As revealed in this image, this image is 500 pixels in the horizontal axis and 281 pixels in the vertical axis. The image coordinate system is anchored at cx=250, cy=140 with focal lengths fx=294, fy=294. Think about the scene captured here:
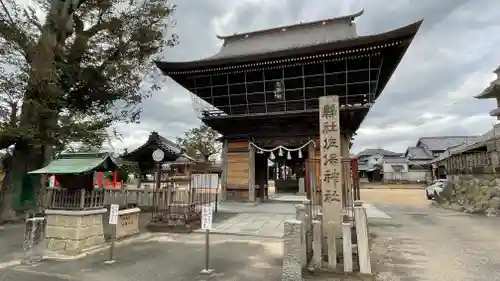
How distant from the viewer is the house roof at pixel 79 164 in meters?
7.44

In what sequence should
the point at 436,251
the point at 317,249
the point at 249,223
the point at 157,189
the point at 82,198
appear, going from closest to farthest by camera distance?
the point at 317,249 → the point at 436,251 → the point at 82,198 → the point at 249,223 → the point at 157,189

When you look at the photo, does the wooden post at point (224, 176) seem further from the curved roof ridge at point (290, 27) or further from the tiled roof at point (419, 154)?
the tiled roof at point (419, 154)

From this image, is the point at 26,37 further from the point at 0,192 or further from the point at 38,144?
the point at 0,192

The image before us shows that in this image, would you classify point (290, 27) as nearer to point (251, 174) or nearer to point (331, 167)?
point (251, 174)

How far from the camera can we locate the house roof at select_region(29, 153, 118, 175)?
24.4ft

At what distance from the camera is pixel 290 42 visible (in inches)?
806

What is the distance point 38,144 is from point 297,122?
479 inches

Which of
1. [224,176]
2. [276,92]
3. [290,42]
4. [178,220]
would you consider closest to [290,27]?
[290,42]

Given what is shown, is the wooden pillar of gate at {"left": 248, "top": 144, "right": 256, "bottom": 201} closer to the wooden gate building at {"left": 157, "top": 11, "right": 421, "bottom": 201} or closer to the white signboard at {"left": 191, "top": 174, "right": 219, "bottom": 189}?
the wooden gate building at {"left": 157, "top": 11, "right": 421, "bottom": 201}

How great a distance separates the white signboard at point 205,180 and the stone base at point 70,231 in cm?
498

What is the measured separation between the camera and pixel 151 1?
47.6 feet

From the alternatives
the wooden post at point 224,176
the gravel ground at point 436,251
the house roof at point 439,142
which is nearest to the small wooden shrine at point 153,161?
the wooden post at point 224,176

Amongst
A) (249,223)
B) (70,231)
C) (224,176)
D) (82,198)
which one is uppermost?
(224,176)

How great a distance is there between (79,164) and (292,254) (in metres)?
6.11
